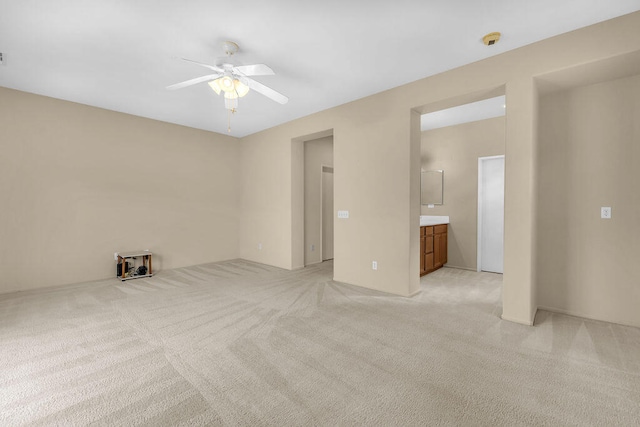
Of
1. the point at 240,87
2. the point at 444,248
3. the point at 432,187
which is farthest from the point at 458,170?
the point at 240,87

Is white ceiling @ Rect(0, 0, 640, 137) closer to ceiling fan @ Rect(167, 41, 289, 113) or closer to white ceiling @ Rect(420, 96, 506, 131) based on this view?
ceiling fan @ Rect(167, 41, 289, 113)

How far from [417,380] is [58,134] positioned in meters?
5.62

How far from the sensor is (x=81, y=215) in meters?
4.35

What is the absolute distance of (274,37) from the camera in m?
2.59

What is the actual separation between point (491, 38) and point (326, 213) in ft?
13.8

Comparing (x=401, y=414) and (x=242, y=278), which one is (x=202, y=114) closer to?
(x=242, y=278)

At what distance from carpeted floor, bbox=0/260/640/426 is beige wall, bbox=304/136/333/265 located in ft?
7.42

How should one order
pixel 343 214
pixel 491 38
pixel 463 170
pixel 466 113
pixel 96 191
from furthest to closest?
1. pixel 463 170
2. pixel 466 113
3. pixel 96 191
4. pixel 343 214
5. pixel 491 38

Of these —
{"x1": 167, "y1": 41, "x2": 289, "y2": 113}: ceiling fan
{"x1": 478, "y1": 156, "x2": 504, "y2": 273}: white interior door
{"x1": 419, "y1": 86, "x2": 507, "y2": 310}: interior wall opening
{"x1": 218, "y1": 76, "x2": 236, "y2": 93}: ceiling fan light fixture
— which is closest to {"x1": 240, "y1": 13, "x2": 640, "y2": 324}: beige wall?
{"x1": 419, "y1": 86, "x2": 507, "y2": 310}: interior wall opening

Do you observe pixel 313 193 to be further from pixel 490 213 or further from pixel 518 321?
pixel 518 321

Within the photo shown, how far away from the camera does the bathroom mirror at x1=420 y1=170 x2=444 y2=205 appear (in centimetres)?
566

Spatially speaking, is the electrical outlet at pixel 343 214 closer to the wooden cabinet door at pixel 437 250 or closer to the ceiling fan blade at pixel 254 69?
the wooden cabinet door at pixel 437 250

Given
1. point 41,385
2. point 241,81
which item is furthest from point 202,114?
point 41,385

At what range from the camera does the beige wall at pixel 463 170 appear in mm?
5012
